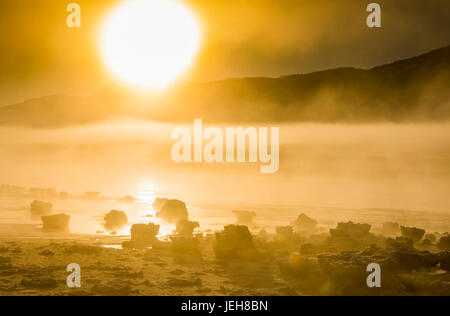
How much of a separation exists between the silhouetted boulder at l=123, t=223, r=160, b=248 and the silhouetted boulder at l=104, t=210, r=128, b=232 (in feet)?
49.4

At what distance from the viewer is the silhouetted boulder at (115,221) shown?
54.8 m

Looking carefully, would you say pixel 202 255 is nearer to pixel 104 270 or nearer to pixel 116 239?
pixel 104 270

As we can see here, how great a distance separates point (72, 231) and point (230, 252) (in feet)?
83.9

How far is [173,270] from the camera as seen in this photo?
99.1ft

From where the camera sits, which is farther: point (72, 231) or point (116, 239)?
point (72, 231)

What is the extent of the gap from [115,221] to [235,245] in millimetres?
25447

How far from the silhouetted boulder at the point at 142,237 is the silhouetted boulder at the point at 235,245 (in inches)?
255

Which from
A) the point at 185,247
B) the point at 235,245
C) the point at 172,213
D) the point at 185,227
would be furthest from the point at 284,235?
the point at 172,213

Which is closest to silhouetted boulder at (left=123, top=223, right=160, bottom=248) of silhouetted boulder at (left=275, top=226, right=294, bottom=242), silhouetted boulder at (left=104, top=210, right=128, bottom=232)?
silhouetted boulder at (left=275, top=226, right=294, bottom=242)

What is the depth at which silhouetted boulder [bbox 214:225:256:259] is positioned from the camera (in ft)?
112

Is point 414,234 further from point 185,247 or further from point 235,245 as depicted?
point 185,247

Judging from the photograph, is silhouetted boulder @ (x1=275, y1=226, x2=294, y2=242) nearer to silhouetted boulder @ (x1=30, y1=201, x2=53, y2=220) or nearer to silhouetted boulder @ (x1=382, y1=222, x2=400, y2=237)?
silhouetted boulder @ (x1=382, y1=222, x2=400, y2=237)

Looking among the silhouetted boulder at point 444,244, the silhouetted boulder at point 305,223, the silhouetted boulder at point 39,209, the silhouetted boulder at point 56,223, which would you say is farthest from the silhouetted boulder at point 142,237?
the silhouetted boulder at point 39,209
